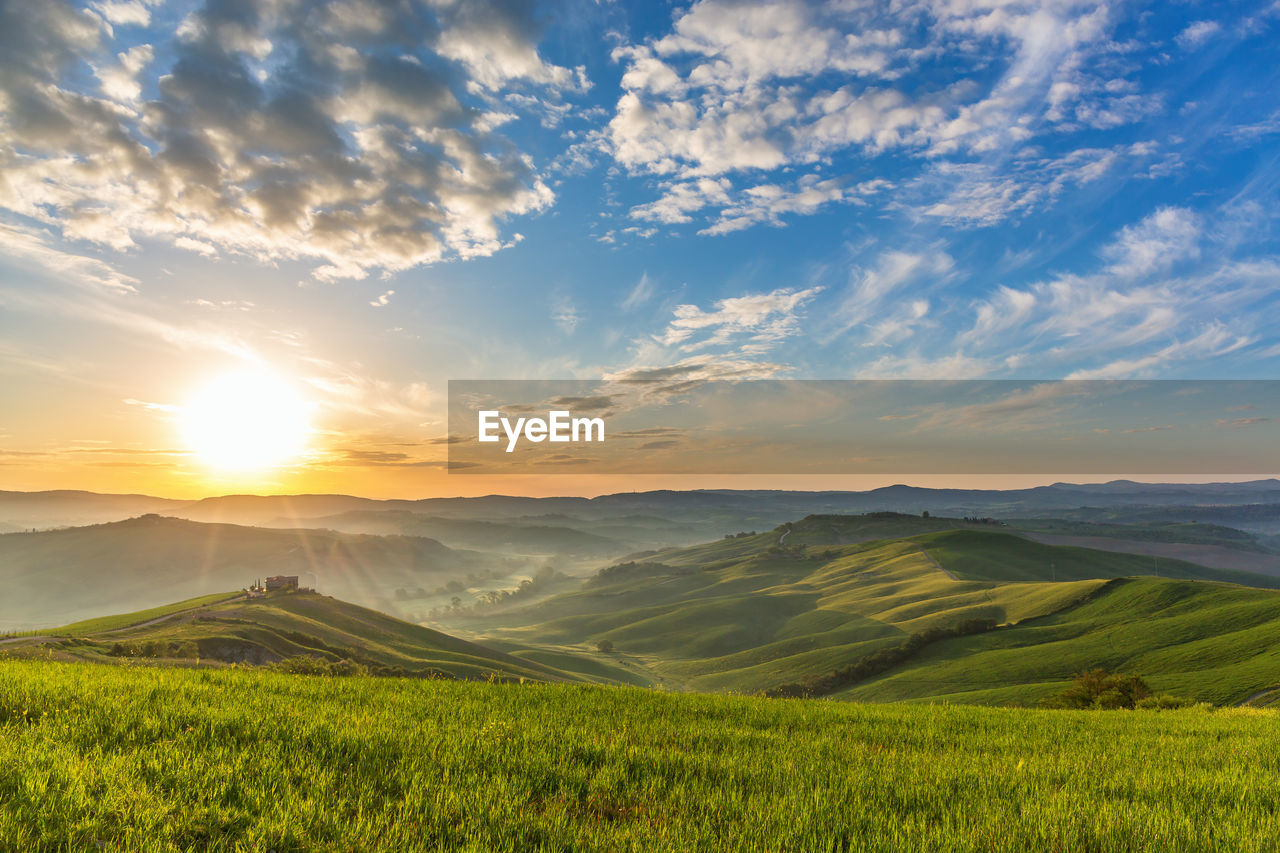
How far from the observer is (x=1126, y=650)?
99.9 metres

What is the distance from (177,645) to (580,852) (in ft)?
285

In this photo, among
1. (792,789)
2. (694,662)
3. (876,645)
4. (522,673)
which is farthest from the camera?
(694,662)

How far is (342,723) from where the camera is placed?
25.1 feet

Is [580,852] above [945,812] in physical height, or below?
above

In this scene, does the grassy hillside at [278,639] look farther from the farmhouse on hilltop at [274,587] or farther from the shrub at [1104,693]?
the shrub at [1104,693]

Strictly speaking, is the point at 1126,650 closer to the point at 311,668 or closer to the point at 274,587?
the point at 311,668

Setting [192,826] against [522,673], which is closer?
[192,826]

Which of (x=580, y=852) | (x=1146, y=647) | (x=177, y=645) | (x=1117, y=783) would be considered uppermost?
(x=580, y=852)

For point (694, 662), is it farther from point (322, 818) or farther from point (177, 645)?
point (322, 818)

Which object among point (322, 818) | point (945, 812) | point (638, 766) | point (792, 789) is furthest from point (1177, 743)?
point (322, 818)

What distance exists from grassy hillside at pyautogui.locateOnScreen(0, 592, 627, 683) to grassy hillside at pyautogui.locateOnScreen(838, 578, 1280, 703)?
74273 mm

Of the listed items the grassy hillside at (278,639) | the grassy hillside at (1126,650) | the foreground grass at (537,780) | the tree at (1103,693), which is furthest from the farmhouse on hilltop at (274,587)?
the foreground grass at (537,780)

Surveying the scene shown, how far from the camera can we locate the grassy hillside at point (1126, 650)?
73.1m

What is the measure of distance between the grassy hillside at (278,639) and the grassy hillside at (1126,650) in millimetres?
74273
